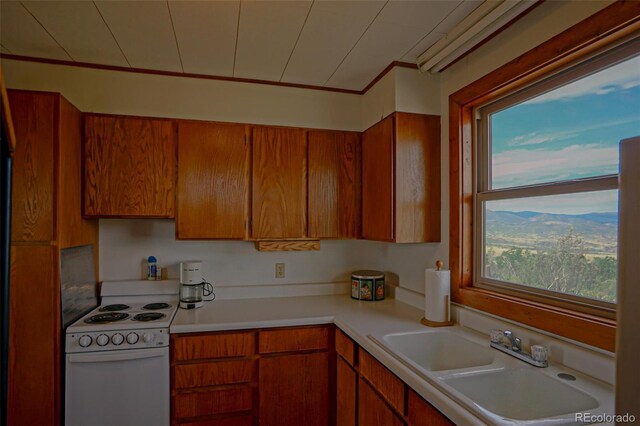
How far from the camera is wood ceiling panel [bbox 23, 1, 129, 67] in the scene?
64.7 inches

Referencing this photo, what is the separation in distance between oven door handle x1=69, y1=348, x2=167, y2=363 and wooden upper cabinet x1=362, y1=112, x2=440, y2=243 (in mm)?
1462

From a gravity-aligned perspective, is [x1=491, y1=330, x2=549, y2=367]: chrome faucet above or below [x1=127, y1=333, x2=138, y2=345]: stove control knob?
above

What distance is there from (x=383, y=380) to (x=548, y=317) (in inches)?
28.7

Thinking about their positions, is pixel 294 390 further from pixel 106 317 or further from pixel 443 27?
pixel 443 27

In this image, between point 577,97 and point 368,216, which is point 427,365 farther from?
point 577,97

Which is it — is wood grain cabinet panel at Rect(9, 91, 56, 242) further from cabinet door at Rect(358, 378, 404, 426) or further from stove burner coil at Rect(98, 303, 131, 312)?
cabinet door at Rect(358, 378, 404, 426)

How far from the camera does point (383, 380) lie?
158cm

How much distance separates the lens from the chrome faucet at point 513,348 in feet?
4.58

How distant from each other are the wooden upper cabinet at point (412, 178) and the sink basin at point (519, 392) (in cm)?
90

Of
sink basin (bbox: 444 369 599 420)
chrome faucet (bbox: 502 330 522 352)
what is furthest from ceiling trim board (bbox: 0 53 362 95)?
sink basin (bbox: 444 369 599 420)

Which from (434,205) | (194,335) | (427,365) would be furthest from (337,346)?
(434,205)

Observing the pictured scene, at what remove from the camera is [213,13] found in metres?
1.69

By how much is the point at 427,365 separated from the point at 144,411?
152 centimetres

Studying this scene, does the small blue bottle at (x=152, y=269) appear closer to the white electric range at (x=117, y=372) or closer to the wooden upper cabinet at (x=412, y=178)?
the white electric range at (x=117, y=372)
